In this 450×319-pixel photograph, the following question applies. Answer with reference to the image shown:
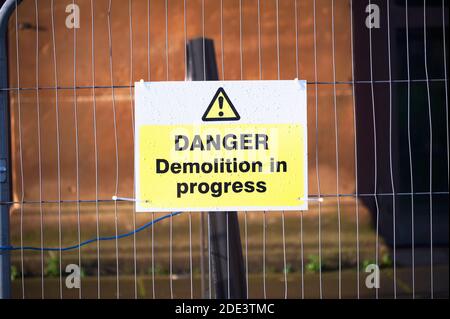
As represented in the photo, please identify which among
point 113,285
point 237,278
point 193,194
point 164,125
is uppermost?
point 164,125

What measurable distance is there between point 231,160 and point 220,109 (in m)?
0.30

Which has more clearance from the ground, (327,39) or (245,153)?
(327,39)

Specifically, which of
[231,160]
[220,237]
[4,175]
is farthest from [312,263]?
[4,175]

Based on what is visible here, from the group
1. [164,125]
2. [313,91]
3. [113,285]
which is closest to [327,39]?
[313,91]

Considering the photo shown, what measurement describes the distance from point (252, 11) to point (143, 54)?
1.16m

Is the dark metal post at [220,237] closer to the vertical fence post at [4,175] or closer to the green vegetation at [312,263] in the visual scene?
the vertical fence post at [4,175]

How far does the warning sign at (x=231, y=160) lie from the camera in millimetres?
4367

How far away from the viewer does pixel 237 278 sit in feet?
15.2

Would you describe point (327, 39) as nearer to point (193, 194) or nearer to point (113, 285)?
point (113, 285)

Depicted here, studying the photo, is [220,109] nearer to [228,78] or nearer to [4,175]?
[4,175]

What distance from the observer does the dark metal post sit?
4.54 m

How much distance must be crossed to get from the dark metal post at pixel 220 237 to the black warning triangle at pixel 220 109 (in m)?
0.20

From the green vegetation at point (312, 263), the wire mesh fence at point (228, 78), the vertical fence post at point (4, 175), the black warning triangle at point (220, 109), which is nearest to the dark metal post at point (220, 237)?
the black warning triangle at point (220, 109)

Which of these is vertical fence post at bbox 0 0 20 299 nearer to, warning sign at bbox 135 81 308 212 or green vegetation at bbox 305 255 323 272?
warning sign at bbox 135 81 308 212
